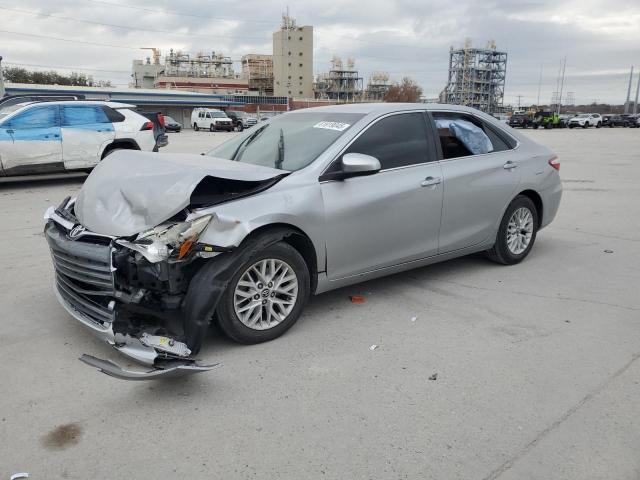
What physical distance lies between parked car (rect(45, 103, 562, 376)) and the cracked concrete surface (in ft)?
1.01

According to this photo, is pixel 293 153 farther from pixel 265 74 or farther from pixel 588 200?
pixel 265 74

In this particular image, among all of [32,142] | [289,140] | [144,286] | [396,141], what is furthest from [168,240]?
[32,142]

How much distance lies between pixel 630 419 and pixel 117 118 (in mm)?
11253

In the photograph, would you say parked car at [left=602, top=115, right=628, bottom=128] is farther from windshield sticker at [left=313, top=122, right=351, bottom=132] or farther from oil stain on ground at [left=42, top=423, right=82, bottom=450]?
oil stain on ground at [left=42, top=423, right=82, bottom=450]

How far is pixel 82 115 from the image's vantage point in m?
11.2

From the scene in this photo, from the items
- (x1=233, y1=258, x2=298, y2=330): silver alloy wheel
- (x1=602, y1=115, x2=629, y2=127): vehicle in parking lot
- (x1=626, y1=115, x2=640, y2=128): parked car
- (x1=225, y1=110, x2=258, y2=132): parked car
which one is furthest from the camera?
(x1=602, y1=115, x2=629, y2=127): vehicle in parking lot

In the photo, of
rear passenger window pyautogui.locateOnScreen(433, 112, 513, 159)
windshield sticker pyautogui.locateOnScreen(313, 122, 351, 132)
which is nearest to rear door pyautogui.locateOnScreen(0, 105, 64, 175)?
windshield sticker pyautogui.locateOnScreen(313, 122, 351, 132)

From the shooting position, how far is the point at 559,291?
506cm

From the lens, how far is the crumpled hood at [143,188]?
358cm

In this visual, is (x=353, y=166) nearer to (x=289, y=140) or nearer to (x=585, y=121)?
(x=289, y=140)

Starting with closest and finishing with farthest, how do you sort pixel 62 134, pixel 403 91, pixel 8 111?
pixel 62 134 → pixel 8 111 → pixel 403 91

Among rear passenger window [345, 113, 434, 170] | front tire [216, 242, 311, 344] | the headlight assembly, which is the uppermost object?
rear passenger window [345, 113, 434, 170]

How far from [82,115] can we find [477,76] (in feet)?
382

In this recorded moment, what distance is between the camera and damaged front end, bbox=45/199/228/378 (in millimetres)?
3326
